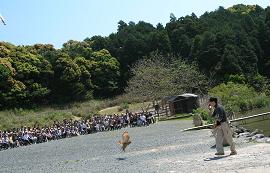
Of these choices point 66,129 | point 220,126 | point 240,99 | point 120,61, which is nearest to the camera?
point 220,126

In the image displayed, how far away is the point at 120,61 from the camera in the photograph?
8231 cm

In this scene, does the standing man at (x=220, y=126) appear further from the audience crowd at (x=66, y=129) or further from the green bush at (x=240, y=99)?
the audience crowd at (x=66, y=129)

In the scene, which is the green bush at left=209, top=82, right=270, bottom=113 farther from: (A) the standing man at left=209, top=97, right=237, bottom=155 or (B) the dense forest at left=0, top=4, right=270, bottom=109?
(A) the standing man at left=209, top=97, right=237, bottom=155

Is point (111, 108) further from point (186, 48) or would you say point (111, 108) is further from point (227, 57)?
point (186, 48)

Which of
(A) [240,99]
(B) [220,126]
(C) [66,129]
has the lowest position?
(C) [66,129]

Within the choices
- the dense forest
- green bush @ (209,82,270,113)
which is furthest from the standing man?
the dense forest

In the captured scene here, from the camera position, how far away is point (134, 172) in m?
15.0

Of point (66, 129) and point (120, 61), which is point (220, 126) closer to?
point (66, 129)

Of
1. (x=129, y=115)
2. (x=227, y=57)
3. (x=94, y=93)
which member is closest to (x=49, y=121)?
(x=129, y=115)

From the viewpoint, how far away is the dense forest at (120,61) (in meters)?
63.6

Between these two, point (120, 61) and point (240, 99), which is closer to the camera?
point (240, 99)

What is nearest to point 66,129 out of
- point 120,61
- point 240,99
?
point 240,99

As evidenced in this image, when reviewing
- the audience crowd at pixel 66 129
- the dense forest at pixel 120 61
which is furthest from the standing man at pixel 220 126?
the dense forest at pixel 120 61

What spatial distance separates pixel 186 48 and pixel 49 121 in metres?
35.5
